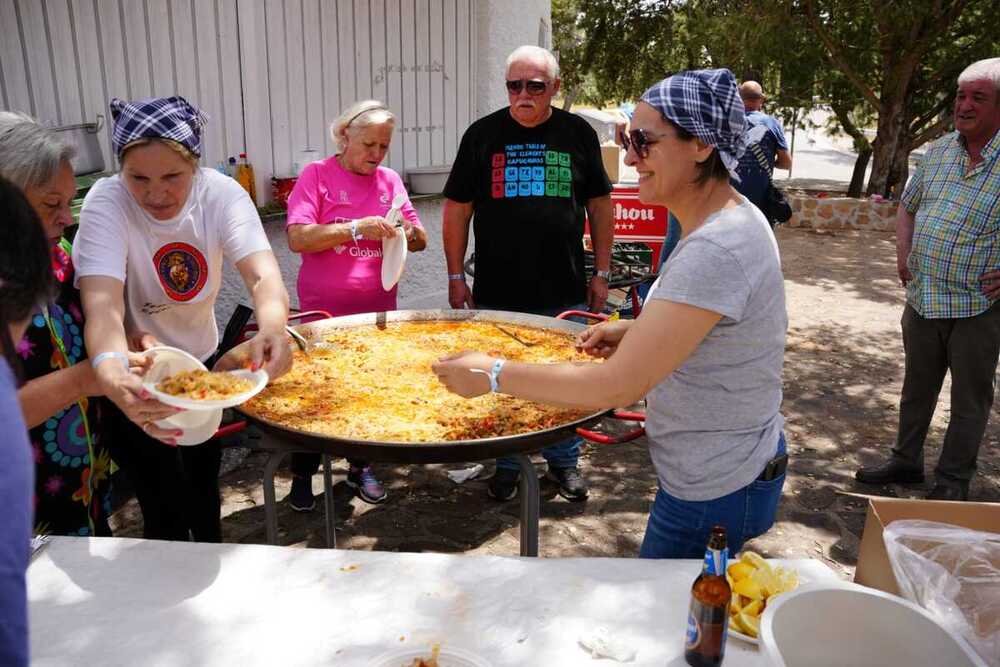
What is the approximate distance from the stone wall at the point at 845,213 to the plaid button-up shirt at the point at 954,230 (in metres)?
10.2

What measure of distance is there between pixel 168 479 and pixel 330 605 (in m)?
1.44

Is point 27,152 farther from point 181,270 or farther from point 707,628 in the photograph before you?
point 707,628

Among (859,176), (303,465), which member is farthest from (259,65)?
(859,176)

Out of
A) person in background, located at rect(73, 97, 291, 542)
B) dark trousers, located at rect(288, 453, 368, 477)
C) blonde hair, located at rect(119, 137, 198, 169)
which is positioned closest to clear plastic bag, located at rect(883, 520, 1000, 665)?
person in background, located at rect(73, 97, 291, 542)

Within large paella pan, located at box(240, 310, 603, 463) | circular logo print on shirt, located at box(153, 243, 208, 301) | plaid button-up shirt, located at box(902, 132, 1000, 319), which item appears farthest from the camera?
plaid button-up shirt, located at box(902, 132, 1000, 319)

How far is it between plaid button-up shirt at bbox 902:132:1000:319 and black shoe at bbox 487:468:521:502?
233 centimetres

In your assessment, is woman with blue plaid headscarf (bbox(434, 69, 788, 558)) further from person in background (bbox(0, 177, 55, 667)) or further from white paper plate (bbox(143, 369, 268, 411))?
person in background (bbox(0, 177, 55, 667))

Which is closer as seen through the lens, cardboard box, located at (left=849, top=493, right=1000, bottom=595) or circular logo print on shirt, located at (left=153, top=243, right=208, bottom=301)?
cardboard box, located at (left=849, top=493, right=1000, bottom=595)

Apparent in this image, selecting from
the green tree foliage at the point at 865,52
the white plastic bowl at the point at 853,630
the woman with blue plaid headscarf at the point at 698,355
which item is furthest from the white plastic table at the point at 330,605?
the green tree foliage at the point at 865,52

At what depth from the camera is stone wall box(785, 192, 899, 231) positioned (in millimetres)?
13523

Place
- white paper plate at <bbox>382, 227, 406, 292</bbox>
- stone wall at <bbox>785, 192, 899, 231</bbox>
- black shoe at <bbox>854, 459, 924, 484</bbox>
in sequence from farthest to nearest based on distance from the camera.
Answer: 1. stone wall at <bbox>785, 192, 899, 231</bbox>
2. black shoe at <bbox>854, 459, 924, 484</bbox>
3. white paper plate at <bbox>382, 227, 406, 292</bbox>

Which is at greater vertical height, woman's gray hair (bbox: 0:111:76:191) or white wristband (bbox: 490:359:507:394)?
woman's gray hair (bbox: 0:111:76:191)

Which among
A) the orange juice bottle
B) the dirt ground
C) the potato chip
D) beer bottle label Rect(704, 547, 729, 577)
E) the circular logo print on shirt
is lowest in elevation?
the dirt ground

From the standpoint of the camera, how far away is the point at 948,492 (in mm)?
4121
